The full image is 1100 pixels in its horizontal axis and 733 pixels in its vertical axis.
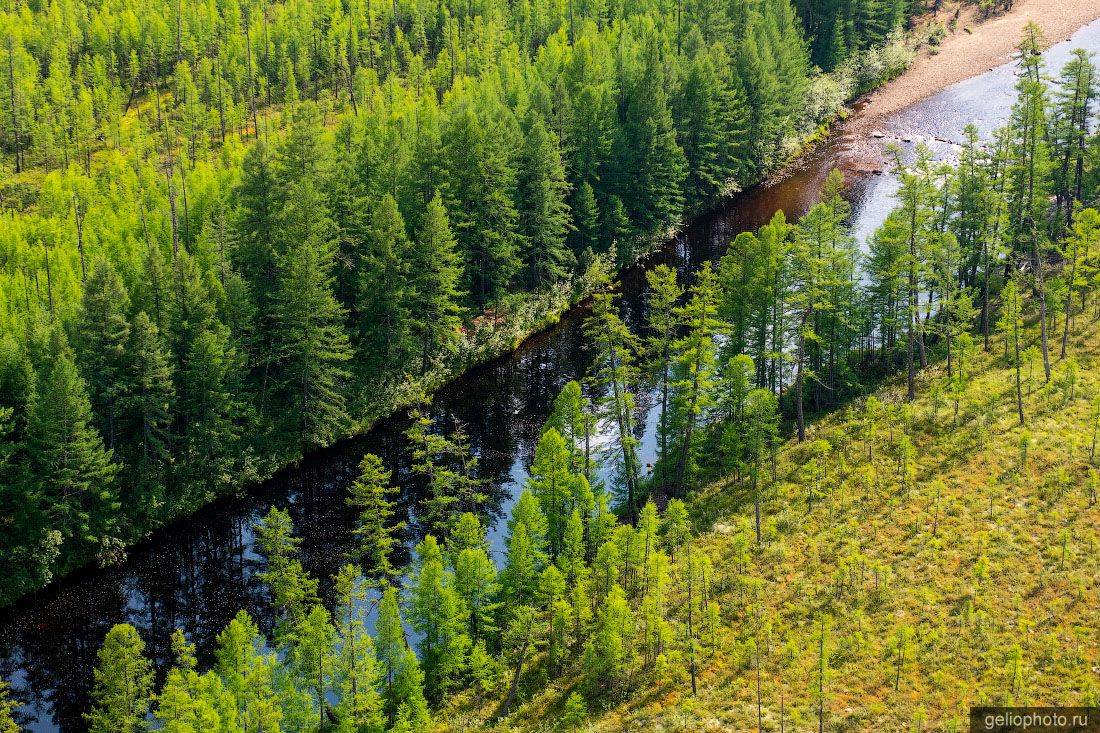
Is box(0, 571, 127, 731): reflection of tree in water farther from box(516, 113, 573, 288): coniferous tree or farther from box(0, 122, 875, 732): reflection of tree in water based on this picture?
box(516, 113, 573, 288): coniferous tree

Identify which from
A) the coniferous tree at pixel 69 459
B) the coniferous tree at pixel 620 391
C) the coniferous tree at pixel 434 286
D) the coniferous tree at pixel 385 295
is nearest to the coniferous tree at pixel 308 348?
the coniferous tree at pixel 385 295

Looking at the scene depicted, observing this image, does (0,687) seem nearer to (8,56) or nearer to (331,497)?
(331,497)

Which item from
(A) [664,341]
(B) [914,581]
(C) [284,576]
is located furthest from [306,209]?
(B) [914,581]

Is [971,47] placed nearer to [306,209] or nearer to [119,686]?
[306,209]

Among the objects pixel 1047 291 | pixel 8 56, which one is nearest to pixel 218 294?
pixel 1047 291

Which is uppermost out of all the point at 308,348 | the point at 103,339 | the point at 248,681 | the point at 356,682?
the point at 103,339

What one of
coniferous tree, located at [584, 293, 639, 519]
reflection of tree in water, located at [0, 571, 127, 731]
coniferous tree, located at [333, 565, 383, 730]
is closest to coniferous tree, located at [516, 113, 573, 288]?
coniferous tree, located at [584, 293, 639, 519]

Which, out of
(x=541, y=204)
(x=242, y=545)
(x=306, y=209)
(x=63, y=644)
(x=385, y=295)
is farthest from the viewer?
(x=541, y=204)
